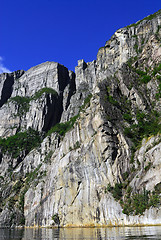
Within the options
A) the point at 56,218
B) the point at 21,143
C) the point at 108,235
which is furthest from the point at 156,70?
the point at 21,143

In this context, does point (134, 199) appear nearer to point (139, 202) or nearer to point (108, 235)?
point (139, 202)

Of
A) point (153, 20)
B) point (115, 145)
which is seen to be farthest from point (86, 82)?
point (115, 145)

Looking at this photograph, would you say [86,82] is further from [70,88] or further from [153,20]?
[153,20]

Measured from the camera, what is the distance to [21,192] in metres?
80.4

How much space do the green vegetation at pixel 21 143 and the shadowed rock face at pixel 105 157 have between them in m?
0.44

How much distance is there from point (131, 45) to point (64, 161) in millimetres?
44673

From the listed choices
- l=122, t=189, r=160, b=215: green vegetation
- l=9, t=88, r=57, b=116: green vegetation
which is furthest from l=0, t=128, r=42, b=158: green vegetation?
l=122, t=189, r=160, b=215: green vegetation

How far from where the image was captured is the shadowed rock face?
43062mm

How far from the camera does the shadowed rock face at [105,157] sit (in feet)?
141

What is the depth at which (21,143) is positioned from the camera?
10119 cm

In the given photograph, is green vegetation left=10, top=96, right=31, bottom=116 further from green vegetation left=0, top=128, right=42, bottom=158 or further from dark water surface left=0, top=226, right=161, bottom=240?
dark water surface left=0, top=226, right=161, bottom=240

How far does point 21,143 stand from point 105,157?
60.2 metres

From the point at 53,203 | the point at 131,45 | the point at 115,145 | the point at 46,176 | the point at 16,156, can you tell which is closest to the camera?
the point at 115,145

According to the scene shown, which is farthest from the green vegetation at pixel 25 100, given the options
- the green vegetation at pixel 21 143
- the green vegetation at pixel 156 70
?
the green vegetation at pixel 156 70
